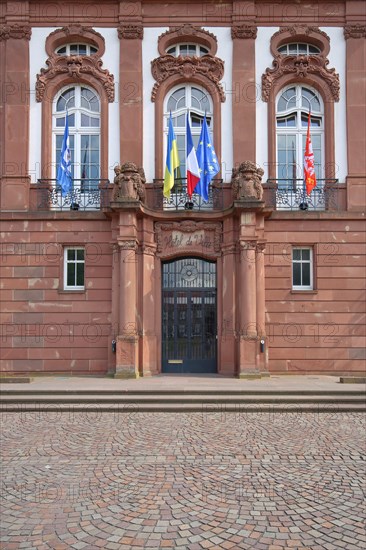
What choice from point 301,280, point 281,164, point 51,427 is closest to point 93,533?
point 51,427

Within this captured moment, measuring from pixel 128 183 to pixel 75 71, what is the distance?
4721 millimetres

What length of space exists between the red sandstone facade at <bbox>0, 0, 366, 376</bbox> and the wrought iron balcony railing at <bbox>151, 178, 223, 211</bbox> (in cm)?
7

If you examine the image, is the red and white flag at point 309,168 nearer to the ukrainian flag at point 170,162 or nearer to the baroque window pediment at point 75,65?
the ukrainian flag at point 170,162

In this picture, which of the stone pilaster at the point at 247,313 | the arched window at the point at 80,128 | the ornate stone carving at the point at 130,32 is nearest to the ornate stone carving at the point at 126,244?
the arched window at the point at 80,128

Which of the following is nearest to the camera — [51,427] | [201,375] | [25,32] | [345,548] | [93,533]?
[345,548]

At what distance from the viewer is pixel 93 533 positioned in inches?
183

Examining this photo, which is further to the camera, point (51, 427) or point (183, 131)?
point (183, 131)

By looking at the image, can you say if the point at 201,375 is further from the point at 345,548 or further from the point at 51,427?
the point at 345,548

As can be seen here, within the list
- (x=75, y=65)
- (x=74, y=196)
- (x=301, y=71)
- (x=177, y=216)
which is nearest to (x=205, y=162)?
(x=177, y=216)

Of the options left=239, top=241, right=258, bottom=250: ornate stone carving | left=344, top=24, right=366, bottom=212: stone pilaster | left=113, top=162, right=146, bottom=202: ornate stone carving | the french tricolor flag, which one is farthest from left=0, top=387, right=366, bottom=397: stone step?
left=344, top=24, right=366, bottom=212: stone pilaster

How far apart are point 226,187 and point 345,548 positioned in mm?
12772

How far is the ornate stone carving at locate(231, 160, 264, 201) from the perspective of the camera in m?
14.9

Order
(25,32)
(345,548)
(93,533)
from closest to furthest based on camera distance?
(345,548) < (93,533) < (25,32)

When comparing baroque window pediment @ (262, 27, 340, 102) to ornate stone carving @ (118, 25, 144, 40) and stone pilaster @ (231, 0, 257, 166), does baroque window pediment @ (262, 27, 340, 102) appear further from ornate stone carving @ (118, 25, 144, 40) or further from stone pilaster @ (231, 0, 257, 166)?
ornate stone carving @ (118, 25, 144, 40)
